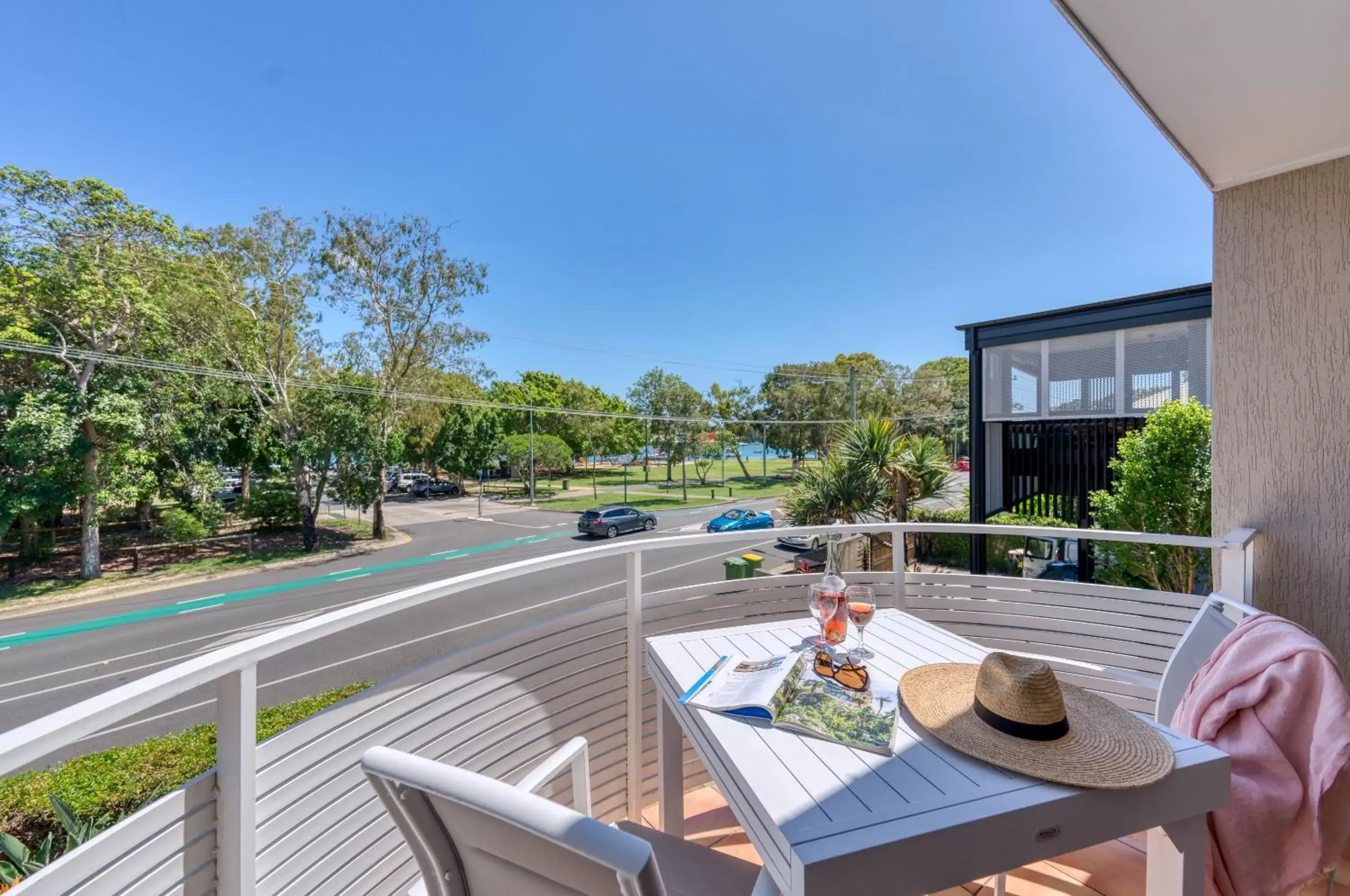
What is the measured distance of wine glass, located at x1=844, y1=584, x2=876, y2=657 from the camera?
1.34m

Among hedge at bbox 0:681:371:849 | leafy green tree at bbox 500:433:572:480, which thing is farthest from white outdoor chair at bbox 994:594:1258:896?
leafy green tree at bbox 500:433:572:480

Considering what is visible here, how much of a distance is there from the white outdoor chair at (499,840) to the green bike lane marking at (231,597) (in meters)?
13.8

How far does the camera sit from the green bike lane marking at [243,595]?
969 centimetres

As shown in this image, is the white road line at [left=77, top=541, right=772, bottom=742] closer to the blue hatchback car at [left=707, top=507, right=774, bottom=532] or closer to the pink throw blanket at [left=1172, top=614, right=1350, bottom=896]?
the pink throw blanket at [left=1172, top=614, right=1350, bottom=896]

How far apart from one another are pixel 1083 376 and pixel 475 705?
901cm

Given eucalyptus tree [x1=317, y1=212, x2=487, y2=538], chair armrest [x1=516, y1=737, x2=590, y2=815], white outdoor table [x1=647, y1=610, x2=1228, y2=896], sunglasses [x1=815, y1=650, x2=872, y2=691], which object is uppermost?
eucalyptus tree [x1=317, y1=212, x2=487, y2=538]

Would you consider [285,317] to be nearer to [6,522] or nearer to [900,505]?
[6,522]

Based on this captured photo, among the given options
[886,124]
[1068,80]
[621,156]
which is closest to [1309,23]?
[1068,80]

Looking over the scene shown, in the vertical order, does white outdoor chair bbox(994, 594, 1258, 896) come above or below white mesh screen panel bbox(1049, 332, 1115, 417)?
below

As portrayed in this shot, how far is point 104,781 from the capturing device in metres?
3.39

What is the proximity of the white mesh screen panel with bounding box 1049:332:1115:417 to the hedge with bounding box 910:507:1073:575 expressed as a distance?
159 cm

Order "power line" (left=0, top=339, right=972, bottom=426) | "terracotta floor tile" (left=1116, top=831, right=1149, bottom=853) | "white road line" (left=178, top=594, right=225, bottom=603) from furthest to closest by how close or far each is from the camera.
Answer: "power line" (left=0, top=339, right=972, bottom=426) < "white road line" (left=178, top=594, right=225, bottom=603) < "terracotta floor tile" (left=1116, top=831, right=1149, bottom=853)

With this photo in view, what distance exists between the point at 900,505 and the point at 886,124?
760 cm

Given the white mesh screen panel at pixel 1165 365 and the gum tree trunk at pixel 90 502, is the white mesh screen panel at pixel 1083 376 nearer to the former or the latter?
the white mesh screen panel at pixel 1165 365
